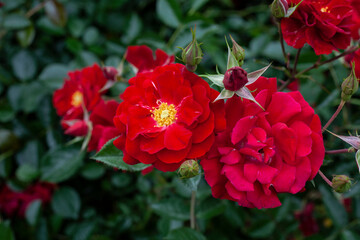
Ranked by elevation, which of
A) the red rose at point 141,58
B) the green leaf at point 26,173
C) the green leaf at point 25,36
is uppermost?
the red rose at point 141,58

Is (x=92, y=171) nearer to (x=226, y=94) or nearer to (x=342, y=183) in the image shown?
(x=226, y=94)

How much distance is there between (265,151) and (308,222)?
67.0 inches

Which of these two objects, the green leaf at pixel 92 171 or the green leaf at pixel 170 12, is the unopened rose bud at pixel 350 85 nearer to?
the green leaf at pixel 170 12

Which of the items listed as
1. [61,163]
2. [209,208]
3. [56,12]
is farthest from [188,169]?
[56,12]

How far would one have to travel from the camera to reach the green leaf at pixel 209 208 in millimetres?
1532

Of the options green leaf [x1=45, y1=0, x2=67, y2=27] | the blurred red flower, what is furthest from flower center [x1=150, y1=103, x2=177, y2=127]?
the blurred red flower

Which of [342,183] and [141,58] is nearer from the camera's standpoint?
[342,183]

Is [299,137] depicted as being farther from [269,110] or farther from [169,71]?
[169,71]

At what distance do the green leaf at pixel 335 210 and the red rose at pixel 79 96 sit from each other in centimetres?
133

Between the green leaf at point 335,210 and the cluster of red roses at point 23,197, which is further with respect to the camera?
the cluster of red roses at point 23,197

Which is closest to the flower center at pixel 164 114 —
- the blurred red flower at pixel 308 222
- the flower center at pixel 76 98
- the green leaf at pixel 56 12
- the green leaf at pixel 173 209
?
the flower center at pixel 76 98

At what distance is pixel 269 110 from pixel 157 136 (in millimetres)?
357

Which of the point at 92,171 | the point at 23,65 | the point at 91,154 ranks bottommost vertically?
the point at 92,171

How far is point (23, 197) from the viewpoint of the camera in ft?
6.56
